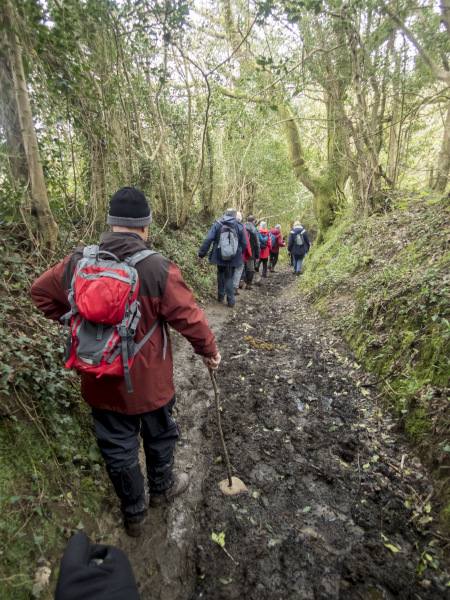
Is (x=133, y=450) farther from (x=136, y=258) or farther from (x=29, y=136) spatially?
(x=29, y=136)

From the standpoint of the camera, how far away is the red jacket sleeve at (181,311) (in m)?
2.15

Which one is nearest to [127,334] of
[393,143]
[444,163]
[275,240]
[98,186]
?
[98,186]

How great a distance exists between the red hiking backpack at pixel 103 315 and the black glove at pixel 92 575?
90 centimetres

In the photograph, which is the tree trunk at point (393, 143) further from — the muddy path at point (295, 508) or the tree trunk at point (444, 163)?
the muddy path at point (295, 508)

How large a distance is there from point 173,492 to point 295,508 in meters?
1.03

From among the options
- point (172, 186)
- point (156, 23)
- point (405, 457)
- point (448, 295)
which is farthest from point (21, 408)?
point (172, 186)

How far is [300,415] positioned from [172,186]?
24.0 ft

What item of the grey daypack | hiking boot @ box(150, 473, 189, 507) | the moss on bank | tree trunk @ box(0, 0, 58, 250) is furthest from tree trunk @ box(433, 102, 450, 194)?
hiking boot @ box(150, 473, 189, 507)

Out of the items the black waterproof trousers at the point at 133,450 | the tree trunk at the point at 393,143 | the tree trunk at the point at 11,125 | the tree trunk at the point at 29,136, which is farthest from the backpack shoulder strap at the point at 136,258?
the tree trunk at the point at 393,143

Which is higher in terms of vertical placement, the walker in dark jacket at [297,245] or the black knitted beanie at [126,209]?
the black knitted beanie at [126,209]

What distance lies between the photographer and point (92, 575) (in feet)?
3.82

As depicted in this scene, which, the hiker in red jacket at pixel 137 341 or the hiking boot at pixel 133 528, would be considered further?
the hiking boot at pixel 133 528

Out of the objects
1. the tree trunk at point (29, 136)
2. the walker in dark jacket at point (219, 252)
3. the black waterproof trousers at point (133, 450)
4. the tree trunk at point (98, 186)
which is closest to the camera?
the black waterproof trousers at point (133, 450)

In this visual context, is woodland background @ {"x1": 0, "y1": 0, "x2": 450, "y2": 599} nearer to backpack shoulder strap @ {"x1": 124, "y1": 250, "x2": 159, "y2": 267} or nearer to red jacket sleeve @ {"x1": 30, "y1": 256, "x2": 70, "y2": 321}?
red jacket sleeve @ {"x1": 30, "y1": 256, "x2": 70, "y2": 321}
